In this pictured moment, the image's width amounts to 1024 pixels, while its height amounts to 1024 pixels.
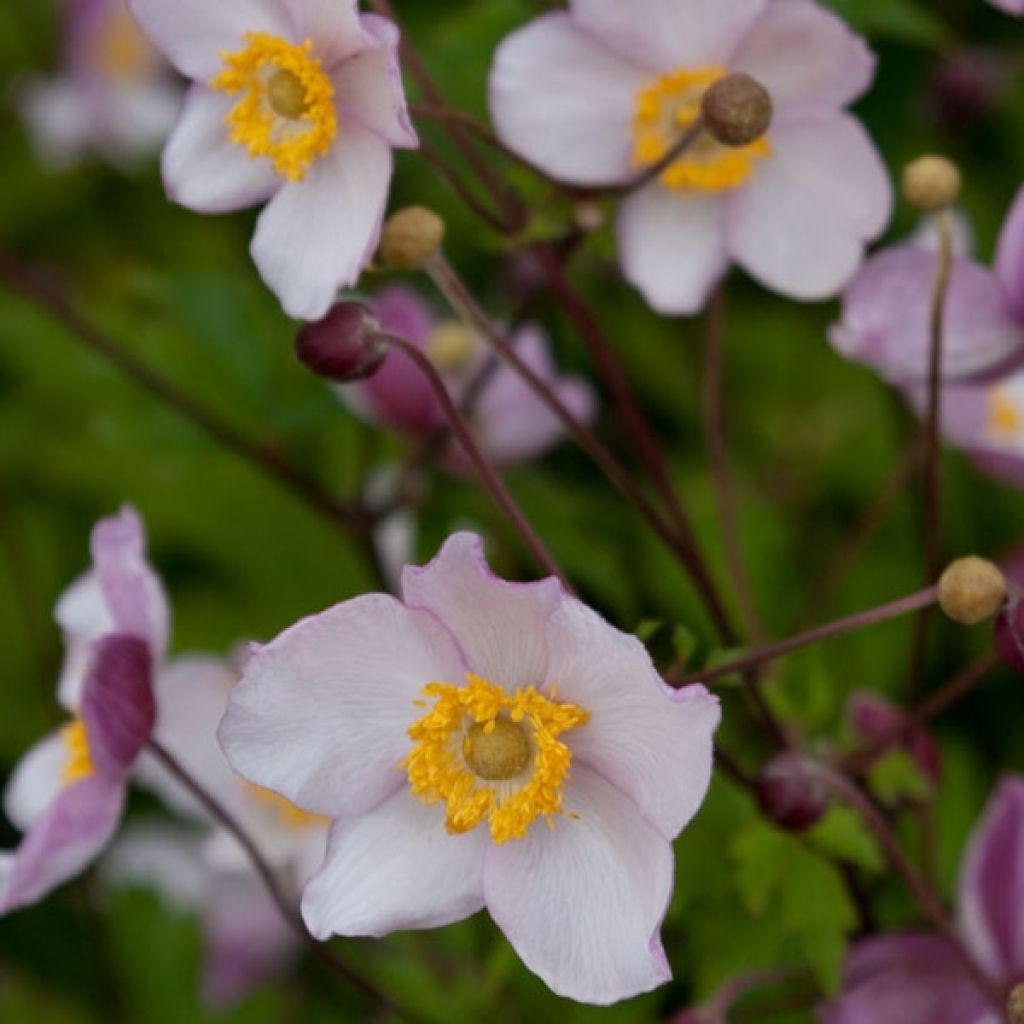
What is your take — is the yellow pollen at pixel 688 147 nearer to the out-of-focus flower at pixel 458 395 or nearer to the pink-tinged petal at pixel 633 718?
the out-of-focus flower at pixel 458 395

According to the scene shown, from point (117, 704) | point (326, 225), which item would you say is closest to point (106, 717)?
point (117, 704)

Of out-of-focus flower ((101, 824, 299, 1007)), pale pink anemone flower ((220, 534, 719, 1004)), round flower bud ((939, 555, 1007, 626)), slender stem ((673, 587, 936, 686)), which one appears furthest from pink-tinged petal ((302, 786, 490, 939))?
out-of-focus flower ((101, 824, 299, 1007))

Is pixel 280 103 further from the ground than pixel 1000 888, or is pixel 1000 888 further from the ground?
pixel 280 103

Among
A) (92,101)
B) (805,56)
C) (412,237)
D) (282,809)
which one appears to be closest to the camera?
(412,237)

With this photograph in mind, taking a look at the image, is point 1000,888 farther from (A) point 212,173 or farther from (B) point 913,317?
(A) point 212,173

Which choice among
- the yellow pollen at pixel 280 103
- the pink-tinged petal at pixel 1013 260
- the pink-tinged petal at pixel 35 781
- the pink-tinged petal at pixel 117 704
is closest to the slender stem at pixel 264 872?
the pink-tinged petal at pixel 117 704

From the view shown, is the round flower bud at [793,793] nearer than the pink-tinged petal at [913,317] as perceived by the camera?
Yes

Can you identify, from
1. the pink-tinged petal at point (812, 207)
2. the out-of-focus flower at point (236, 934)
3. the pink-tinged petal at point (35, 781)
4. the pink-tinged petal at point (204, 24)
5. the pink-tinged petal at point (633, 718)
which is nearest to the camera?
the pink-tinged petal at point (633, 718)

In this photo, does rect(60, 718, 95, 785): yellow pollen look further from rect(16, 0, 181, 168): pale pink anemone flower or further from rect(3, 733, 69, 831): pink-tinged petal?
rect(16, 0, 181, 168): pale pink anemone flower

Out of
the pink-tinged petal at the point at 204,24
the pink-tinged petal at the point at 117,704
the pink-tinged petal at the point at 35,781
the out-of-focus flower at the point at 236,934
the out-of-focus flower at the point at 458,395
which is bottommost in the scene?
the out-of-focus flower at the point at 236,934
